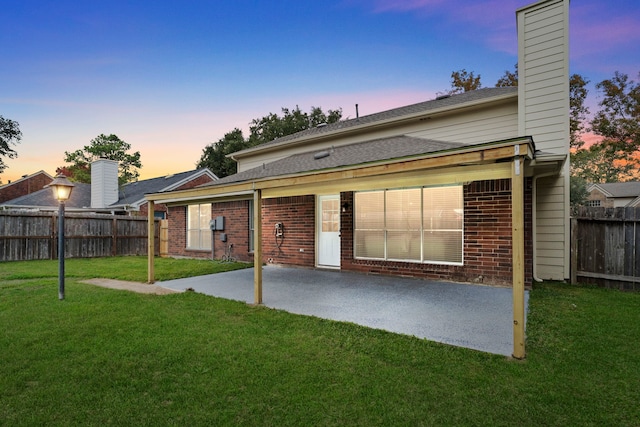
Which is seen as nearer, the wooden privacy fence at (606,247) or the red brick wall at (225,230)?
the wooden privacy fence at (606,247)

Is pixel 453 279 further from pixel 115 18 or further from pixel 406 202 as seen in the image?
pixel 115 18

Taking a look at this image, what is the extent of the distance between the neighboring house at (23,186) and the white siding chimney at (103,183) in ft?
49.2

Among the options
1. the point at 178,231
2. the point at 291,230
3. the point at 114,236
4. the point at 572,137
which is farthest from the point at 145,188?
the point at 572,137

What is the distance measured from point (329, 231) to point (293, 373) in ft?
20.0

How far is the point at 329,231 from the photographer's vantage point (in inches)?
352

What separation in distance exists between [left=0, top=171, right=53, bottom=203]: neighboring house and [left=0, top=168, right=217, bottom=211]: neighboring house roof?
29.4 feet

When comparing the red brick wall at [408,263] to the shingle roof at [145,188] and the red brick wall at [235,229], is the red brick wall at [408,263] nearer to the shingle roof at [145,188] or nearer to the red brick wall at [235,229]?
the red brick wall at [235,229]

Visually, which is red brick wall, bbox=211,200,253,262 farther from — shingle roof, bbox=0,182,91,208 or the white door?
shingle roof, bbox=0,182,91,208

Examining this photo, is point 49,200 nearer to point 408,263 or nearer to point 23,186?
point 23,186

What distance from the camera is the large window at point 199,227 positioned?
1229cm

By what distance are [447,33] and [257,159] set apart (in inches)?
330

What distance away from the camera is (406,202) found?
7531mm

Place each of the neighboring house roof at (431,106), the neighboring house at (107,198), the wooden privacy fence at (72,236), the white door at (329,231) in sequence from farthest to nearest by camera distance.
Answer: the neighboring house at (107,198) → the wooden privacy fence at (72,236) → the white door at (329,231) → the neighboring house roof at (431,106)

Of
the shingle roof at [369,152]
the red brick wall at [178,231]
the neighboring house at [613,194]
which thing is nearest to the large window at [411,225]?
the shingle roof at [369,152]
